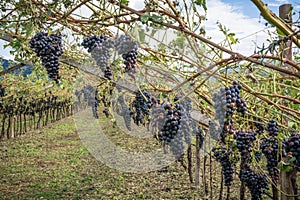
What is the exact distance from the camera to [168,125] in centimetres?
161

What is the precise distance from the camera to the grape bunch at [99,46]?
2.05m

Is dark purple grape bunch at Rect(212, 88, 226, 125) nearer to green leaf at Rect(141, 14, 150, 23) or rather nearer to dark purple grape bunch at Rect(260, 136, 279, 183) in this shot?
green leaf at Rect(141, 14, 150, 23)

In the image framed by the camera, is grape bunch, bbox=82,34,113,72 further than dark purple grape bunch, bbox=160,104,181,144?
Yes

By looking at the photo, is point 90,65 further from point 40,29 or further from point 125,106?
point 125,106

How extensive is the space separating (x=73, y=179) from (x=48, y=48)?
15.8 ft

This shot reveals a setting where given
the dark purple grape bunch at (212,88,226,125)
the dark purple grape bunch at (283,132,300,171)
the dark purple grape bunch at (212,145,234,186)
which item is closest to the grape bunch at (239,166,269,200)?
the dark purple grape bunch at (212,145,234,186)

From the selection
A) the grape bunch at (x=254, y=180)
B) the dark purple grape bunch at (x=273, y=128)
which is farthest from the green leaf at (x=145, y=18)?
the grape bunch at (x=254, y=180)

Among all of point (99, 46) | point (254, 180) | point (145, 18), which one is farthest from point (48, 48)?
point (254, 180)

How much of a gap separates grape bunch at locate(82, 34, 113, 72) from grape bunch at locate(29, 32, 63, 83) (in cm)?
31

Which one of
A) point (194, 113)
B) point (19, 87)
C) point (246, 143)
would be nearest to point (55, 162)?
point (19, 87)

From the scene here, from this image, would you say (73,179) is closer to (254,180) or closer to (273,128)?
(254,180)

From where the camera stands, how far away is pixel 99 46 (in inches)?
81.4

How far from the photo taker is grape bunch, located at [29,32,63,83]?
7.20ft

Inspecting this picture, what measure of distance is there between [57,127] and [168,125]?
13192 millimetres
